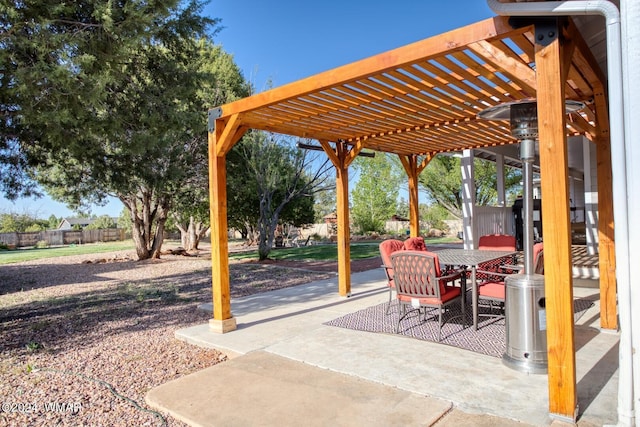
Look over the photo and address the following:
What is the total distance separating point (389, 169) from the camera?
1187 inches

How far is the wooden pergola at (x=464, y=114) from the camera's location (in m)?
2.54

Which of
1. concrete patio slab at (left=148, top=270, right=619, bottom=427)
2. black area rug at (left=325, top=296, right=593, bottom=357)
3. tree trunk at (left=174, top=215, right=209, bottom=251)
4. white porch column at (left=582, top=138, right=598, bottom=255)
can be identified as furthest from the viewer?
tree trunk at (left=174, top=215, right=209, bottom=251)

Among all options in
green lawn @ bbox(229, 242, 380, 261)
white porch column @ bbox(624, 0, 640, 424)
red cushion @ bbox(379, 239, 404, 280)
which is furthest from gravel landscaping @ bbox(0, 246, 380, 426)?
green lawn @ bbox(229, 242, 380, 261)

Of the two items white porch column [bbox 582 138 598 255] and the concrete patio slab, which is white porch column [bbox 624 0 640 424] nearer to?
the concrete patio slab

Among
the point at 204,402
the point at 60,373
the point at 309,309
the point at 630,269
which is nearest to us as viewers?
the point at 630,269

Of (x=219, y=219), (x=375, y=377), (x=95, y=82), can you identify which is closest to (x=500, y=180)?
(x=219, y=219)

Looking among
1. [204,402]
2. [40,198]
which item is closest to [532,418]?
[204,402]

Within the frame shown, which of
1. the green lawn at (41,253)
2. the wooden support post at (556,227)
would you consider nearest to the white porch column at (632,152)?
the wooden support post at (556,227)

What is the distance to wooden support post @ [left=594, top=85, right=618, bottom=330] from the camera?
424 centimetres

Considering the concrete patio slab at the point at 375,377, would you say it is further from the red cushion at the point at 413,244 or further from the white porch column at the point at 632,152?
the red cushion at the point at 413,244

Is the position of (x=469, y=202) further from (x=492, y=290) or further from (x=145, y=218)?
(x=145, y=218)

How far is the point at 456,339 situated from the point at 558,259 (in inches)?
76.1

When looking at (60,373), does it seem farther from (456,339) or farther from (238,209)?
(238,209)

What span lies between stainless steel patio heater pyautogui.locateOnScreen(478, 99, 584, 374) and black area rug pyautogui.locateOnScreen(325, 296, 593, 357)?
38cm
